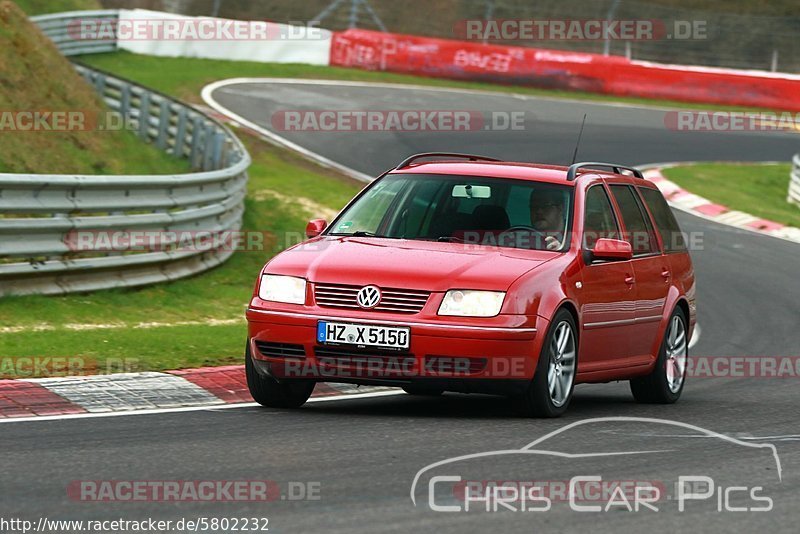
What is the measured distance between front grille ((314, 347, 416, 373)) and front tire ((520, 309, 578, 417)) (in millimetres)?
740

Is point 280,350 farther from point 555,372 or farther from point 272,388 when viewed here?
point 555,372

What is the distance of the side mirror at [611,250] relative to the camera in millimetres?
9523

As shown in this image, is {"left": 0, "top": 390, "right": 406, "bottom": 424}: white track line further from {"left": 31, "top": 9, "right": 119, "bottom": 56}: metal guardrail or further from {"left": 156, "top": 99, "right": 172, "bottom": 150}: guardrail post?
{"left": 31, "top": 9, "right": 119, "bottom": 56}: metal guardrail

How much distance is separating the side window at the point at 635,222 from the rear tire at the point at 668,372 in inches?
22.7

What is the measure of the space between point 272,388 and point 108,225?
5.80 metres

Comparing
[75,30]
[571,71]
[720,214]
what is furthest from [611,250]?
[75,30]

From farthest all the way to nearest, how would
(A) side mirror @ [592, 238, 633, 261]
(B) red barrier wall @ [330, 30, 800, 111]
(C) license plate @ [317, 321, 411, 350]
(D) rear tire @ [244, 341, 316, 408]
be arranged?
(B) red barrier wall @ [330, 30, 800, 111] < (A) side mirror @ [592, 238, 633, 261] < (D) rear tire @ [244, 341, 316, 408] < (C) license plate @ [317, 321, 411, 350]

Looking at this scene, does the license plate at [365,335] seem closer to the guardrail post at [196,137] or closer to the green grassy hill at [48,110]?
the green grassy hill at [48,110]

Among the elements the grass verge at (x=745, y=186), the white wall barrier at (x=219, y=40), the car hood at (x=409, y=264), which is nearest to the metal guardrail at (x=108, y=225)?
the car hood at (x=409, y=264)

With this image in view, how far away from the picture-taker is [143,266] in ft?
49.8

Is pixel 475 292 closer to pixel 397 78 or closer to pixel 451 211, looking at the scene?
pixel 451 211

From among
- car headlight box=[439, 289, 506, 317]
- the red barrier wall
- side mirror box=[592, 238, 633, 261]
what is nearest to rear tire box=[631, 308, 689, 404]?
side mirror box=[592, 238, 633, 261]

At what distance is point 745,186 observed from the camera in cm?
2816

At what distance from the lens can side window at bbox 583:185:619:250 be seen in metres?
9.87
